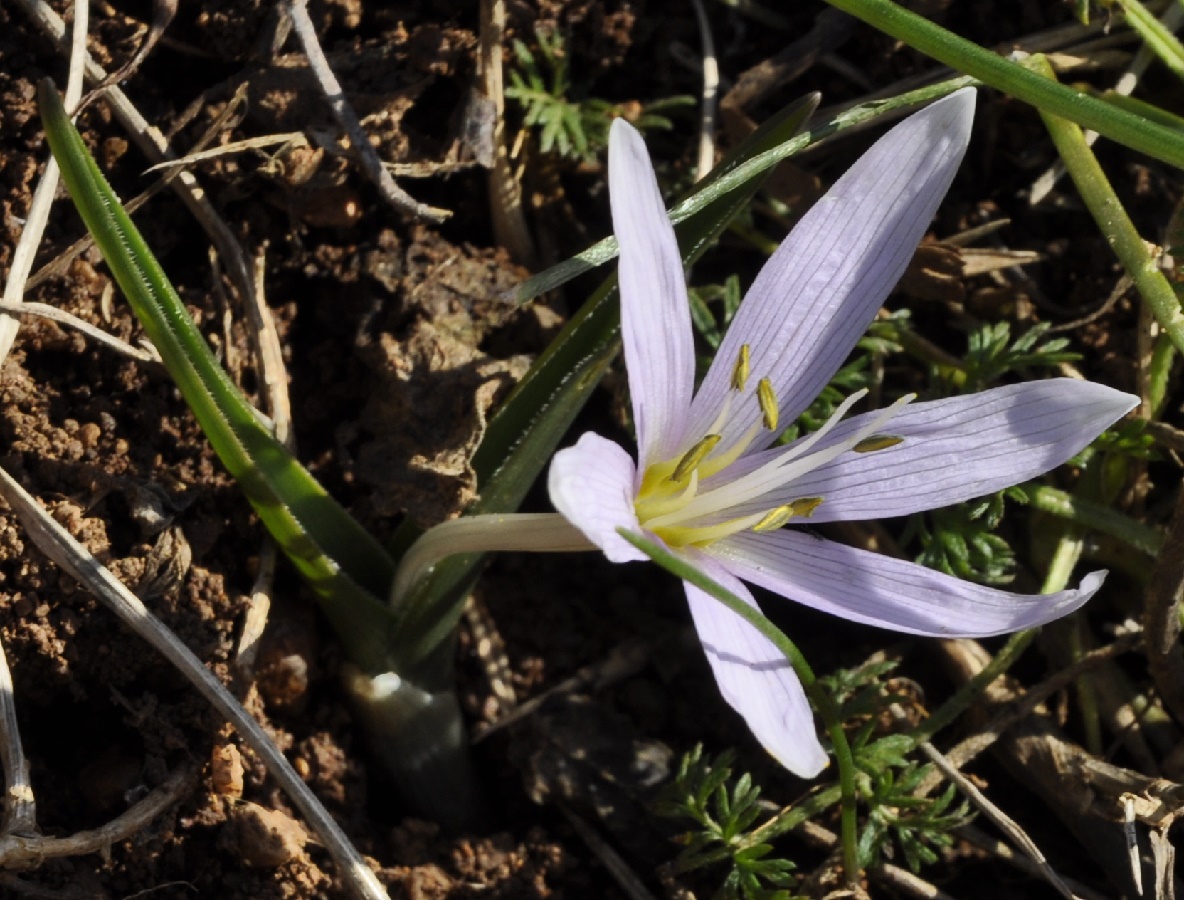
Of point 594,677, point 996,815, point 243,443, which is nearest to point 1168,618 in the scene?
point 996,815

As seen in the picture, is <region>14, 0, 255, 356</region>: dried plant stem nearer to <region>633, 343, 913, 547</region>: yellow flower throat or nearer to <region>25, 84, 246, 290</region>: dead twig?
<region>25, 84, 246, 290</region>: dead twig

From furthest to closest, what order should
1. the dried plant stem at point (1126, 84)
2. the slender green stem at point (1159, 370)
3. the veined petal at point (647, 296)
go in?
the dried plant stem at point (1126, 84) → the slender green stem at point (1159, 370) → the veined petal at point (647, 296)

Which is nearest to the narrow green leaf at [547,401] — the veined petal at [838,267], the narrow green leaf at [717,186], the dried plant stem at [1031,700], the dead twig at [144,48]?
the narrow green leaf at [717,186]

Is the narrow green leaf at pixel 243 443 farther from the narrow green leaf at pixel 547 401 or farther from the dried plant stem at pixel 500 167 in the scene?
the dried plant stem at pixel 500 167

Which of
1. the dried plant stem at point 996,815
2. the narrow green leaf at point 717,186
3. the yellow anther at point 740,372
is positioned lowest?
the dried plant stem at point 996,815

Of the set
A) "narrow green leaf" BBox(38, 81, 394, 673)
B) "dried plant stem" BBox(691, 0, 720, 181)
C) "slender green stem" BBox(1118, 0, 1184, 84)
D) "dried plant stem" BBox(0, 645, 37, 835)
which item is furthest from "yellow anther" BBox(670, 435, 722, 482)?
"slender green stem" BBox(1118, 0, 1184, 84)

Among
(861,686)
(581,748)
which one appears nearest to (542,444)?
(581,748)

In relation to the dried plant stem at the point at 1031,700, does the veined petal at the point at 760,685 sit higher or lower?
higher

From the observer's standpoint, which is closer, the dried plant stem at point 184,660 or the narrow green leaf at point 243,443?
the narrow green leaf at point 243,443
